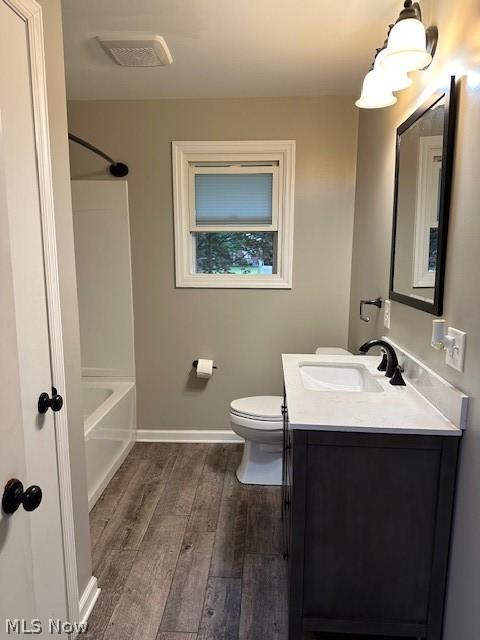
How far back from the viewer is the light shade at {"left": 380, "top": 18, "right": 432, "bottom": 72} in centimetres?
136

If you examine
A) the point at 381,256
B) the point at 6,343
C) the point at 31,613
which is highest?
the point at 381,256

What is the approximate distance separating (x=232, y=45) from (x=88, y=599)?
2612 mm

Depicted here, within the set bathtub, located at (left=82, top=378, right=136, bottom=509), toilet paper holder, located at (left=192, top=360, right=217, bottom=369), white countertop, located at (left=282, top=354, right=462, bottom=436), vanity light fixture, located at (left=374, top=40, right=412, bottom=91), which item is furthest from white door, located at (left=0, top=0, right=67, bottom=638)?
toilet paper holder, located at (left=192, top=360, right=217, bottom=369)

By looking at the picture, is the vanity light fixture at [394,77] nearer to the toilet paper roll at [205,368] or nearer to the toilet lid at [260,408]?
the toilet lid at [260,408]

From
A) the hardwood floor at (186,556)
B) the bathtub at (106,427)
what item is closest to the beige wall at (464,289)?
the hardwood floor at (186,556)

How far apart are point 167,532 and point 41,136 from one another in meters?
1.88

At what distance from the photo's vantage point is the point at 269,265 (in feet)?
9.74

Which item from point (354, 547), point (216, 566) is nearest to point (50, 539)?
point (216, 566)

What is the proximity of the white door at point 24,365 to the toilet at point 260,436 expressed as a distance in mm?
1213

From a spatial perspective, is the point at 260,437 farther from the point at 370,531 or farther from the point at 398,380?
the point at 370,531

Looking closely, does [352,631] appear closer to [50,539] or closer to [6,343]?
[50,539]

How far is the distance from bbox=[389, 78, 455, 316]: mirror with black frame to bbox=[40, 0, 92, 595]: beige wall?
1300 millimetres

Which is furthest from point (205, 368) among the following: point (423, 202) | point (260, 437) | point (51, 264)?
point (423, 202)

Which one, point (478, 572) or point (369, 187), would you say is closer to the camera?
point (478, 572)
